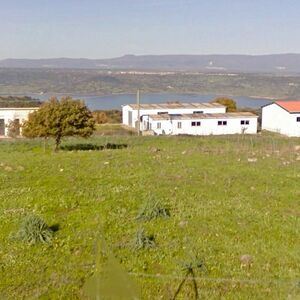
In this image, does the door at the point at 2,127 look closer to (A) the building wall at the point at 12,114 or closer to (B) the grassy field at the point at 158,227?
(A) the building wall at the point at 12,114

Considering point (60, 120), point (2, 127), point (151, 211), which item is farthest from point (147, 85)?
point (151, 211)

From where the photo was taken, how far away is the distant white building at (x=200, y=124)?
45.0m

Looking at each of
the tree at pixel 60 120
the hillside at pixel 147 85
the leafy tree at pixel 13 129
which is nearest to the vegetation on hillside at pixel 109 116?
the leafy tree at pixel 13 129

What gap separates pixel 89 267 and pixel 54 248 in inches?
36.7

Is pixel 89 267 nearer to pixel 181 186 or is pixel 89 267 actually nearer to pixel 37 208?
pixel 37 208

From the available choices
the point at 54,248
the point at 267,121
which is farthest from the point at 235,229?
the point at 267,121

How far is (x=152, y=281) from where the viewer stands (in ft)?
18.6

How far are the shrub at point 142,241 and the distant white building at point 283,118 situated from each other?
38995mm

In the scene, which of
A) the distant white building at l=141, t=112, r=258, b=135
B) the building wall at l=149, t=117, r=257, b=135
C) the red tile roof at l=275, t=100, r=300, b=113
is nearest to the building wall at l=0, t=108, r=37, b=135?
the distant white building at l=141, t=112, r=258, b=135

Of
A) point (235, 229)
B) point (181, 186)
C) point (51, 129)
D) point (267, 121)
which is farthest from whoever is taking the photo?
point (267, 121)

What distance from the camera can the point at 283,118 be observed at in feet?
145

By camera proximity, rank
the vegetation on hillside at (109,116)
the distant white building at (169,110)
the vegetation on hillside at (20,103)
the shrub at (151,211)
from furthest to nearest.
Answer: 1. the vegetation on hillside at (20,103)
2. the vegetation on hillside at (109,116)
3. the distant white building at (169,110)
4. the shrub at (151,211)

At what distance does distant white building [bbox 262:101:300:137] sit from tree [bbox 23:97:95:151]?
94.5 ft

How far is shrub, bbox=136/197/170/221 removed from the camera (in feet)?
26.2
